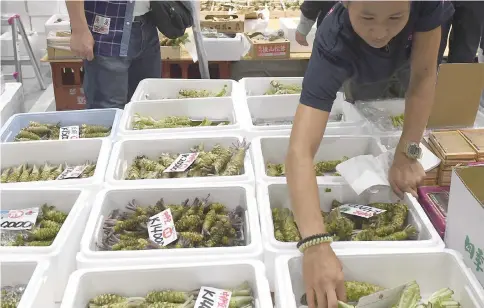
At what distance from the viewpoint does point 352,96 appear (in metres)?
2.41

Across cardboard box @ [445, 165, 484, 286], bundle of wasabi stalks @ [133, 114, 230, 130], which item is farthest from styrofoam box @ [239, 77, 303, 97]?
cardboard box @ [445, 165, 484, 286]

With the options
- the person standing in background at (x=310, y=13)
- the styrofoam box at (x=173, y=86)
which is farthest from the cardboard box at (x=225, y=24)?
the styrofoam box at (x=173, y=86)

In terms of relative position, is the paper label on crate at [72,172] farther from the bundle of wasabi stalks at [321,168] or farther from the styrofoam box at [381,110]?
the styrofoam box at [381,110]

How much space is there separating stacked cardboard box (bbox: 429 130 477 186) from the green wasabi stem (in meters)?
0.55

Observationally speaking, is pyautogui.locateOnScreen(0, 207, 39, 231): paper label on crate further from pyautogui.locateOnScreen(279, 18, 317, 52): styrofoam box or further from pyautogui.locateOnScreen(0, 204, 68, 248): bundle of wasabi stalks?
pyautogui.locateOnScreen(279, 18, 317, 52): styrofoam box

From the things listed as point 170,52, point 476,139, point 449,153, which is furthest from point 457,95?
point 170,52

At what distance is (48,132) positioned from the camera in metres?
2.42

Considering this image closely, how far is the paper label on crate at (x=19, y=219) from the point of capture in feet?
5.60

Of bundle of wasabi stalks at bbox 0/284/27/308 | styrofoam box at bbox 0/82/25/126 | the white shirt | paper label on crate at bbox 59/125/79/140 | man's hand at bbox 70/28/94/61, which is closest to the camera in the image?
→ bundle of wasabi stalks at bbox 0/284/27/308

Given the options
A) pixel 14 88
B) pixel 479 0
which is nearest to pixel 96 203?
pixel 14 88

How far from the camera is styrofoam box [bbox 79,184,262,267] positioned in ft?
4.80

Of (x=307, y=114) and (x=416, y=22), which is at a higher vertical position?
(x=416, y=22)

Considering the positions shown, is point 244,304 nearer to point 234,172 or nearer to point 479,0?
point 234,172

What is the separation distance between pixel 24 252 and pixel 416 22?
4.51ft
